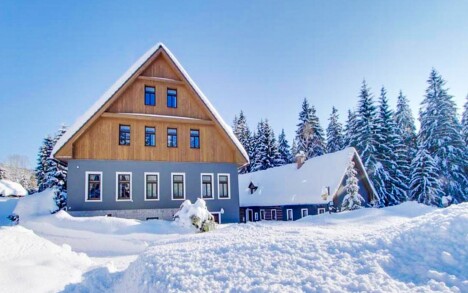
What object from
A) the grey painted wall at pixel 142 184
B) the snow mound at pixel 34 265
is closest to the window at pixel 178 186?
the grey painted wall at pixel 142 184

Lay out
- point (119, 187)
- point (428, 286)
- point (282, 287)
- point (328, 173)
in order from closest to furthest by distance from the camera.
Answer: point (428, 286) → point (282, 287) → point (119, 187) → point (328, 173)

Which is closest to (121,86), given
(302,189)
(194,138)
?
(194,138)

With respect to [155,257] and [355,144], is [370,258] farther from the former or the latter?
[355,144]

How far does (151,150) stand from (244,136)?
100 feet

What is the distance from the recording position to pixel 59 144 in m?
16.8

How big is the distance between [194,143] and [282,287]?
16.3 m

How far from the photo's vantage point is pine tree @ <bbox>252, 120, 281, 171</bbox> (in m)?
42.6

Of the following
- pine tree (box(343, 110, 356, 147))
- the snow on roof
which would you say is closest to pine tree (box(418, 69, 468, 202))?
pine tree (box(343, 110, 356, 147))

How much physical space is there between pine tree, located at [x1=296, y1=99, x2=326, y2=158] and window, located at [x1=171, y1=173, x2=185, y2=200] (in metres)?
26.2

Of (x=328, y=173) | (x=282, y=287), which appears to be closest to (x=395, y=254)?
(x=282, y=287)

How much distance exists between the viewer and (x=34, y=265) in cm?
800

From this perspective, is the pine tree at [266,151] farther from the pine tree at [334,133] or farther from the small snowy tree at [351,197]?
the small snowy tree at [351,197]

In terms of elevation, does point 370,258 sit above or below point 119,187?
below

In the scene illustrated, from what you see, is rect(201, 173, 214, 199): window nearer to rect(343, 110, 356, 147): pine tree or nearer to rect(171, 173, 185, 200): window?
rect(171, 173, 185, 200): window
